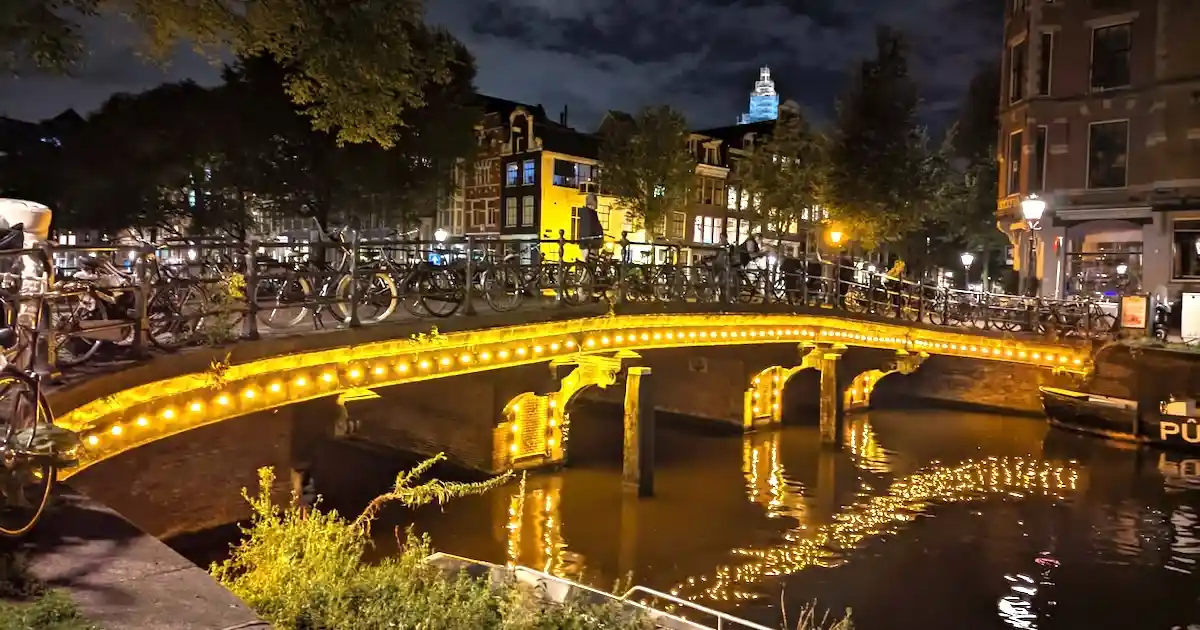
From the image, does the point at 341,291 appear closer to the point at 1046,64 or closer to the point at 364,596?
the point at 364,596

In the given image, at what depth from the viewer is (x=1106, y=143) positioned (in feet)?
96.6

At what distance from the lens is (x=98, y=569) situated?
4.69 meters

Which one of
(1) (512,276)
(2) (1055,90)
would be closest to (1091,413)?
(2) (1055,90)

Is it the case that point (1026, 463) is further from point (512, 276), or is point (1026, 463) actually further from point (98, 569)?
point (98, 569)

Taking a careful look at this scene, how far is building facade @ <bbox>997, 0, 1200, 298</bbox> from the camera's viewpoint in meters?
27.5

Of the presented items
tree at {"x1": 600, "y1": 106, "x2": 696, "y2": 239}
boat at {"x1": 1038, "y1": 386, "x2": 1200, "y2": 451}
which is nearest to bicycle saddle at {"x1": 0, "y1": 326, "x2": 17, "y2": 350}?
boat at {"x1": 1038, "y1": 386, "x2": 1200, "y2": 451}

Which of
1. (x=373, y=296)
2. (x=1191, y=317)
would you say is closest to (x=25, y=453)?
(x=373, y=296)

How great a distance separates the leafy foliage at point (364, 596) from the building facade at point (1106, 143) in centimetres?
2584

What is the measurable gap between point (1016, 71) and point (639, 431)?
75.3 ft

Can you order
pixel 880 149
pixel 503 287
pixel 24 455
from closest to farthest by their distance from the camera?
pixel 24 455, pixel 503 287, pixel 880 149

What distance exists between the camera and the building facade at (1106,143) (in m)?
27.5

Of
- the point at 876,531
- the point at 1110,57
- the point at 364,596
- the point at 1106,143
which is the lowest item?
the point at 876,531

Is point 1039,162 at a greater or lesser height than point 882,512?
greater

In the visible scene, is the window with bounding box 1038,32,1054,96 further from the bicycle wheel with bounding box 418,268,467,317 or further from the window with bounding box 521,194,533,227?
the window with bounding box 521,194,533,227
